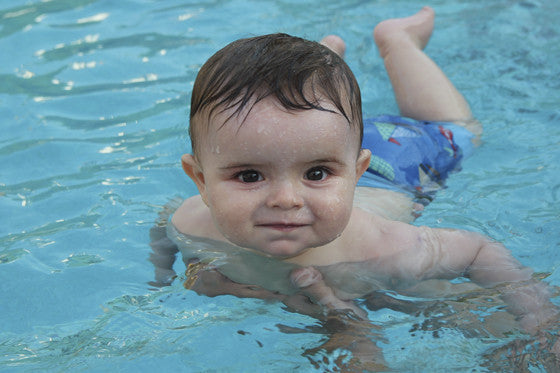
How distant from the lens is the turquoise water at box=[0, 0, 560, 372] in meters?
2.58

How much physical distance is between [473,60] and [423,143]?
1.47m

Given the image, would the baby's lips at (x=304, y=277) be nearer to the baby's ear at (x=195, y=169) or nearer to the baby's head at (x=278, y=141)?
the baby's head at (x=278, y=141)

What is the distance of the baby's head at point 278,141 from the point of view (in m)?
2.32

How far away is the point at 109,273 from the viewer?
3.08m

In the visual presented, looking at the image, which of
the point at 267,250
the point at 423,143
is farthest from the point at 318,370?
the point at 423,143

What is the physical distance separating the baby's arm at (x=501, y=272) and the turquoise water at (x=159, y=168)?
0.14 meters

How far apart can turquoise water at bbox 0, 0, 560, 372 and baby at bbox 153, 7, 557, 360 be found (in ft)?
0.54

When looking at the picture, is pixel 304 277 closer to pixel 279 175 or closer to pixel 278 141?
pixel 279 175

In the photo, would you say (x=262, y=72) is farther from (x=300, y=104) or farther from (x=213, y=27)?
(x=213, y=27)

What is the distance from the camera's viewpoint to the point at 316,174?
2.41 metres

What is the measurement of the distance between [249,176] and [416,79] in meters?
2.03

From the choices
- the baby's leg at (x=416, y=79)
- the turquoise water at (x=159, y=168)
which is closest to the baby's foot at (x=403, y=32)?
the baby's leg at (x=416, y=79)

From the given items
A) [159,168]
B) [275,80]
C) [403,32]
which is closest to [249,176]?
[275,80]

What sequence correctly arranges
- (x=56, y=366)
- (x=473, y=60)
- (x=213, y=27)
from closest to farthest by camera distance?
(x=56, y=366), (x=473, y=60), (x=213, y=27)
